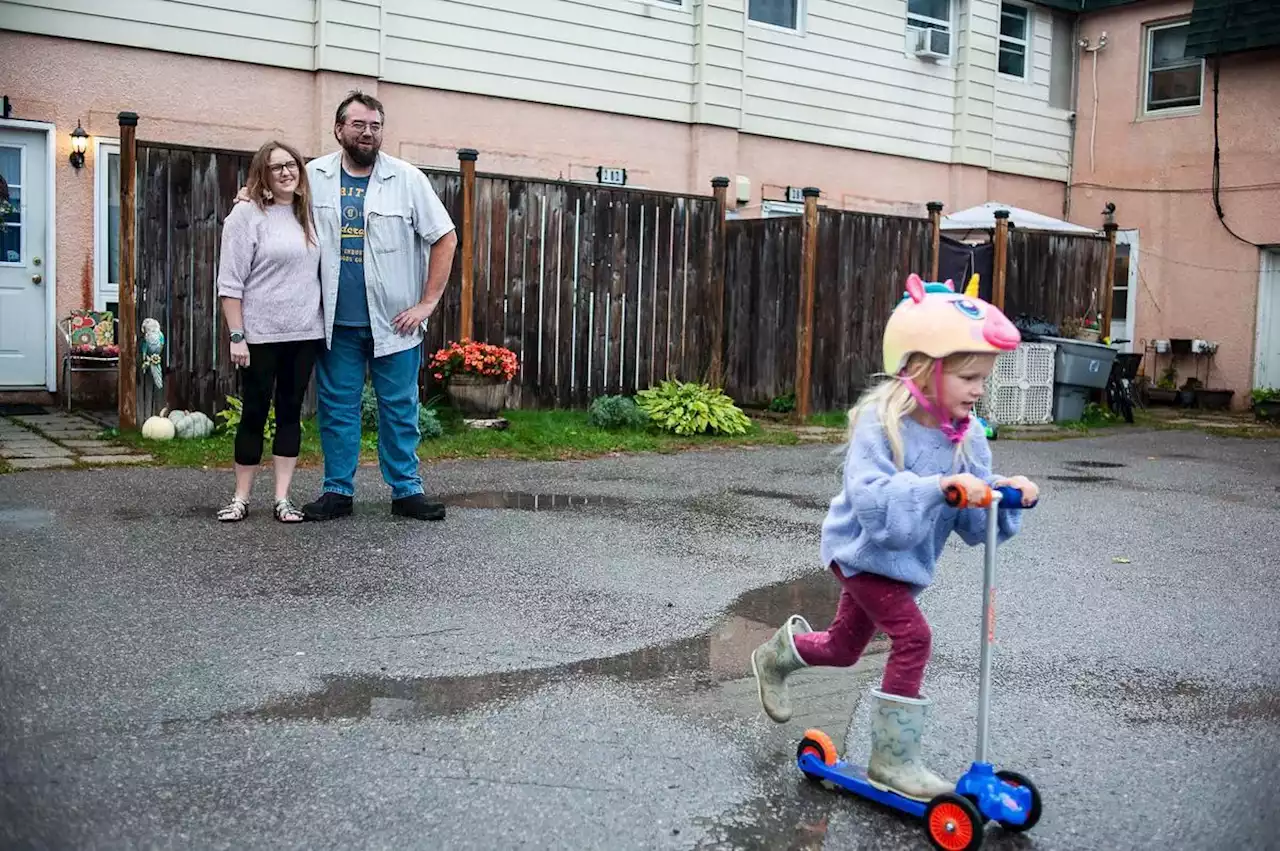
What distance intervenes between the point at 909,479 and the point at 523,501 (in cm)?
482

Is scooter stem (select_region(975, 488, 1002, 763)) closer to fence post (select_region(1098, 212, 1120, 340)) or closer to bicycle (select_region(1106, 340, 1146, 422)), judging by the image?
bicycle (select_region(1106, 340, 1146, 422))

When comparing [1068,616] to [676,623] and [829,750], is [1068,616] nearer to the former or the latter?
[676,623]

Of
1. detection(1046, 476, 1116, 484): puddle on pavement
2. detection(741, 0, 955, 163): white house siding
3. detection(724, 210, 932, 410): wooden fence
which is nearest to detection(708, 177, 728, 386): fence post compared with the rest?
detection(724, 210, 932, 410): wooden fence

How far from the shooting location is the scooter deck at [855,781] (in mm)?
3215

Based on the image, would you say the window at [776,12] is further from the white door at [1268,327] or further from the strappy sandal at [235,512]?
the strappy sandal at [235,512]

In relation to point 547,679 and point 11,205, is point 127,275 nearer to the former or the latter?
point 11,205

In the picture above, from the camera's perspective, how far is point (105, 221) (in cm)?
1209

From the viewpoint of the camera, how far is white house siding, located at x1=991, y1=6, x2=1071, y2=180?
63.0ft

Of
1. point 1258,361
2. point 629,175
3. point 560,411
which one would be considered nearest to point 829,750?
point 560,411

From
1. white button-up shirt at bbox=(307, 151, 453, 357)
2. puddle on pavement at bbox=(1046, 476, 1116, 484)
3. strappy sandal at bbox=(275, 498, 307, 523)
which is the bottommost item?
puddle on pavement at bbox=(1046, 476, 1116, 484)

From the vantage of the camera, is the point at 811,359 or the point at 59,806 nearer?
the point at 59,806

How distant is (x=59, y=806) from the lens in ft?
10.2

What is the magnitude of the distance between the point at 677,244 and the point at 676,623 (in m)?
8.21

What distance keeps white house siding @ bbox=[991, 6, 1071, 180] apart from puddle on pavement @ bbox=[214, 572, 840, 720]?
50.5ft
